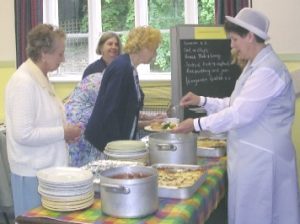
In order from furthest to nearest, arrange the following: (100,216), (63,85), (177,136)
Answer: (63,85) → (177,136) → (100,216)

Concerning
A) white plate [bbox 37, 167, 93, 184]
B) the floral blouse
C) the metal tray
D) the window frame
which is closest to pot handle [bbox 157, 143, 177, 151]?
the metal tray

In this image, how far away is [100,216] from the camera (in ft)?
4.65

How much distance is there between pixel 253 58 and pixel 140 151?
647 mm

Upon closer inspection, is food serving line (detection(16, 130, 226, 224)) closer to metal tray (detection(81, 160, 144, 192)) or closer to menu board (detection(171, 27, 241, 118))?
metal tray (detection(81, 160, 144, 192))

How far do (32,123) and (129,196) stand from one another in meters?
0.69

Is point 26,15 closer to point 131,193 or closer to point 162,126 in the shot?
point 162,126

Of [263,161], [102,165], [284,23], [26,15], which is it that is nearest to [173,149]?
[102,165]

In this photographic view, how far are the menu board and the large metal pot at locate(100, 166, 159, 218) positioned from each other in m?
1.86

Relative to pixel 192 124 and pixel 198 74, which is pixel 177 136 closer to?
pixel 192 124

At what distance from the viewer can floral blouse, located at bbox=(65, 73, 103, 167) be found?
8.89 ft

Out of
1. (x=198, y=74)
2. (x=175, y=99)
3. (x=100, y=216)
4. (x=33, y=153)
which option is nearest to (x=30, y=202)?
(x=33, y=153)

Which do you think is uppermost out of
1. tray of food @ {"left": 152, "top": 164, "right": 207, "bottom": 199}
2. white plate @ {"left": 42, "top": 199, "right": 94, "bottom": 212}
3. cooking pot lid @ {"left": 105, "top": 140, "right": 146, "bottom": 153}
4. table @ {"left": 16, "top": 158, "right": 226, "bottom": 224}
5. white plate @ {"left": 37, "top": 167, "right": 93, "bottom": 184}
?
cooking pot lid @ {"left": 105, "top": 140, "right": 146, "bottom": 153}

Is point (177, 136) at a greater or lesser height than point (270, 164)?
greater

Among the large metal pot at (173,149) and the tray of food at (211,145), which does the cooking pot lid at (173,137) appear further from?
the tray of food at (211,145)
